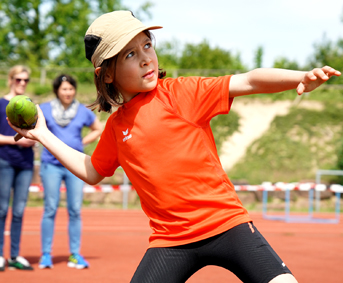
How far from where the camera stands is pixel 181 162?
103 inches

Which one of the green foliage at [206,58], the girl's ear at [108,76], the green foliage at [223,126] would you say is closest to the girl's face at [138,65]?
the girl's ear at [108,76]

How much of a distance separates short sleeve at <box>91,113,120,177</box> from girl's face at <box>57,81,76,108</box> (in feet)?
10.8

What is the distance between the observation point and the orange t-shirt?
8.56 ft

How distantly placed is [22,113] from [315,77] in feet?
5.55

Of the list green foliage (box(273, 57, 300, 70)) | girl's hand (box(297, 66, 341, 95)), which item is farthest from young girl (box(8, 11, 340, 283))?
green foliage (box(273, 57, 300, 70))

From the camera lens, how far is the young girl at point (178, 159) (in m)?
2.56

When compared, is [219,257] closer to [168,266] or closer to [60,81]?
[168,266]

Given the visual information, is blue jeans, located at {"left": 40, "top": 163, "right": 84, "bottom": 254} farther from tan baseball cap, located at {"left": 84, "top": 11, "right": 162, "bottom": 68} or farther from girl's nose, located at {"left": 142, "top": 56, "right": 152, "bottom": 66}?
girl's nose, located at {"left": 142, "top": 56, "right": 152, "bottom": 66}

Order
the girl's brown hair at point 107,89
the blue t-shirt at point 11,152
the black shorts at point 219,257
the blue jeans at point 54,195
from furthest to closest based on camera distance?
the blue jeans at point 54,195 → the blue t-shirt at point 11,152 → the girl's brown hair at point 107,89 → the black shorts at point 219,257

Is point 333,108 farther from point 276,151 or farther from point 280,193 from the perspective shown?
point 280,193

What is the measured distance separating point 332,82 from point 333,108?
6.13 meters

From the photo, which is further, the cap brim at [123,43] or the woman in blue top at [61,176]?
the woman in blue top at [61,176]

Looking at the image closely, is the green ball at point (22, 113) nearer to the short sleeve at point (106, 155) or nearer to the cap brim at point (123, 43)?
the short sleeve at point (106, 155)

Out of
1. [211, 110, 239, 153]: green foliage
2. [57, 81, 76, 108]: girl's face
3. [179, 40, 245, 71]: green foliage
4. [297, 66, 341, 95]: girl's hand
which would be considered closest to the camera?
[297, 66, 341, 95]: girl's hand
